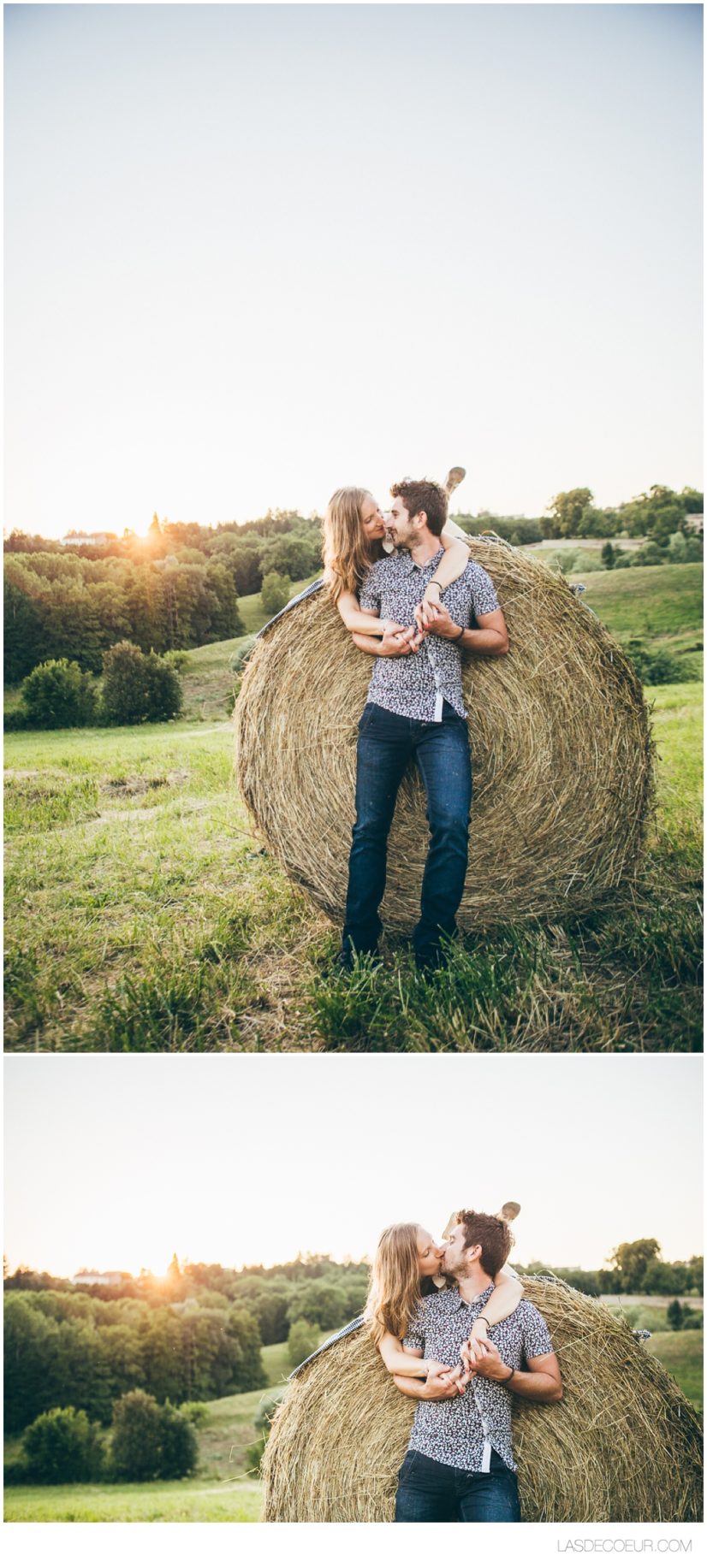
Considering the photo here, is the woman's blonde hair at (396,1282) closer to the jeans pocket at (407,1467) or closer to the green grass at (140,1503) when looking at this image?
the jeans pocket at (407,1467)

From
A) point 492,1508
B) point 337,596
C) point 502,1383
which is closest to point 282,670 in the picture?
point 337,596

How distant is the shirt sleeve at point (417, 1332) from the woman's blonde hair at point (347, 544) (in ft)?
7.14

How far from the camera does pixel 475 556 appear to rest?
143 inches

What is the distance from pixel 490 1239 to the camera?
321cm

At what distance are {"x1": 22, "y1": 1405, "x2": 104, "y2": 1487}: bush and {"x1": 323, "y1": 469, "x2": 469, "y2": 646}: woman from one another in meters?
3.22

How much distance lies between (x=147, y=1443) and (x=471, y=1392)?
194cm

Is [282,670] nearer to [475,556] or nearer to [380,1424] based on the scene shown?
[475,556]

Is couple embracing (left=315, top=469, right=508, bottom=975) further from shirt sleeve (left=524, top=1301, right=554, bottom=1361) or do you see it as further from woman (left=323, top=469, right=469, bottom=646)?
shirt sleeve (left=524, top=1301, right=554, bottom=1361)

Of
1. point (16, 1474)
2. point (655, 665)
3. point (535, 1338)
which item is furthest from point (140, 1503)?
point (655, 665)

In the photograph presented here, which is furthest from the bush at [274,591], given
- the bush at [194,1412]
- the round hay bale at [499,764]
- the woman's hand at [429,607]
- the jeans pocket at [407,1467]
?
the jeans pocket at [407,1467]

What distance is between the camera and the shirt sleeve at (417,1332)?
10.6 feet

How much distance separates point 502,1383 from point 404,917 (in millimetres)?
1458

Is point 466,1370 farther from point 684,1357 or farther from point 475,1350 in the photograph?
point 684,1357

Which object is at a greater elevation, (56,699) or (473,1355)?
(56,699)
